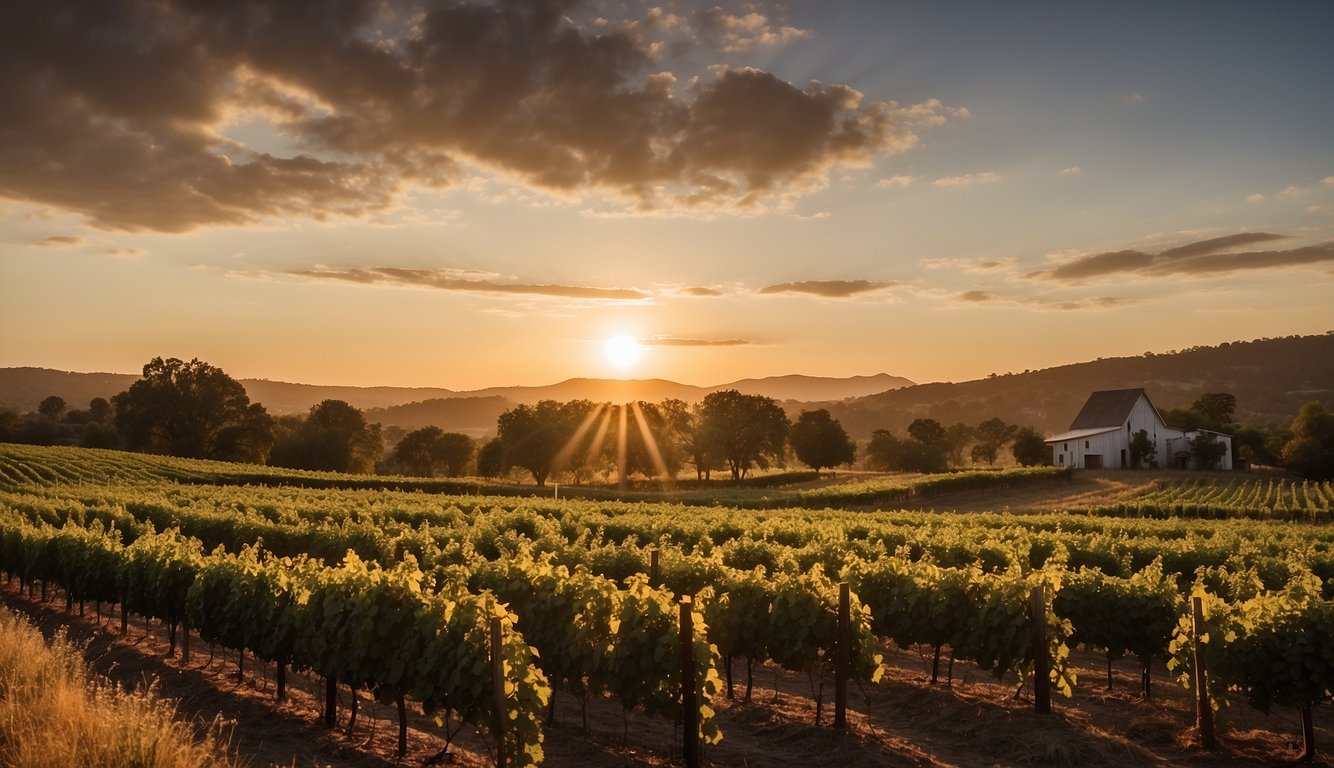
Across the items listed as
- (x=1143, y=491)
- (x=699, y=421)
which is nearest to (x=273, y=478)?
(x=699, y=421)

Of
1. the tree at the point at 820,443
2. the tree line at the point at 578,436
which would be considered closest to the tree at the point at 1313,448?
the tree line at the point at 578,436

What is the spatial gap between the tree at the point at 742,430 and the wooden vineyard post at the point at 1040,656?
71.2 metres

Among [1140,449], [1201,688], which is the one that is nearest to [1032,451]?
[1140,449]

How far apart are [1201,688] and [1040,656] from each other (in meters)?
1.95

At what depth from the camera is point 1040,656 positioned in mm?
12336

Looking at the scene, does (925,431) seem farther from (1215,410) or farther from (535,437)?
(535,437)

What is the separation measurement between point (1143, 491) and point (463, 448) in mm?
72375

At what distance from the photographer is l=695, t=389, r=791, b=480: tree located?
278ft

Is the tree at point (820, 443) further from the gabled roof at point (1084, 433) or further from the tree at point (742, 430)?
the gabled roof at point (1084, 433)

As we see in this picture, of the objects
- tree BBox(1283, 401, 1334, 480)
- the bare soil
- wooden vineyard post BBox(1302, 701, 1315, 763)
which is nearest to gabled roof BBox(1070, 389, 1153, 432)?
tree BBox(1283, 401, 1334, 480)

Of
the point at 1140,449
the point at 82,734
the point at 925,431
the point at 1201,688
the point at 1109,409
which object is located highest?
the point at 1109,409

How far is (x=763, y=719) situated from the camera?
12.4 m

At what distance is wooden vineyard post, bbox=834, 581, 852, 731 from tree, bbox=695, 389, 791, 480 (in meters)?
71.9

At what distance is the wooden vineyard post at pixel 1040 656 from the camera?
40.4 ft
